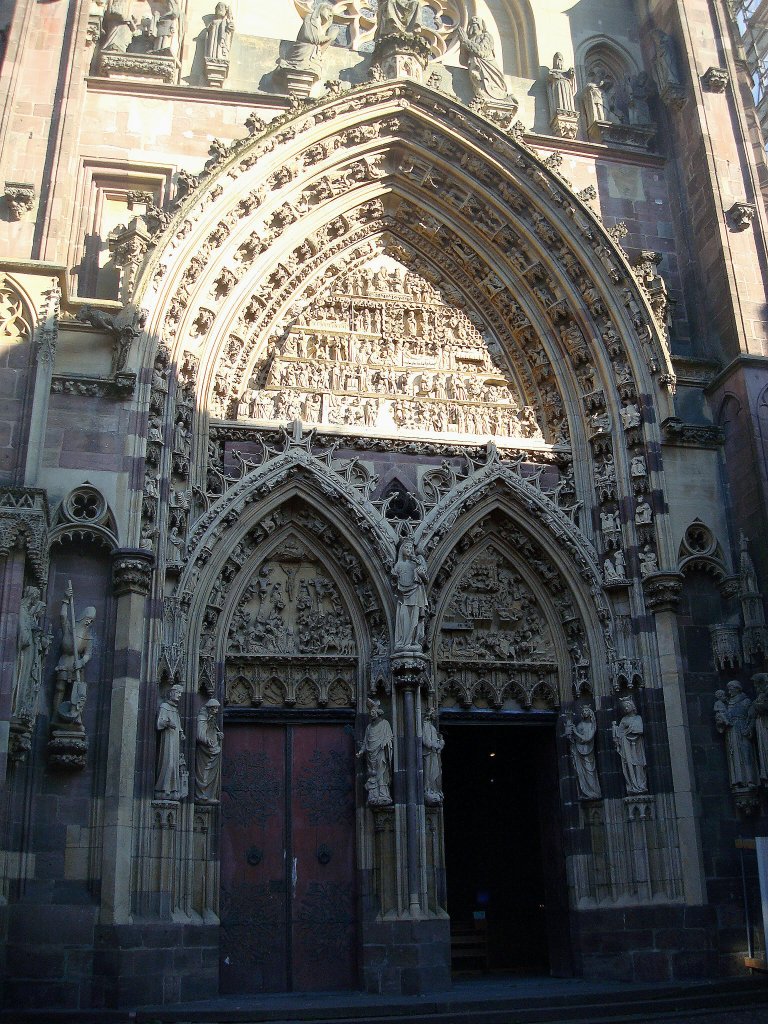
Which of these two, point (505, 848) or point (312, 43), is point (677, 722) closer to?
point (505, 848)

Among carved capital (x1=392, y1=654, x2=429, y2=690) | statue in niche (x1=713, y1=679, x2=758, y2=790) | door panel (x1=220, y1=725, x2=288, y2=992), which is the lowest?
door panel (x1=220, y1=725, x2=288, y2=992)

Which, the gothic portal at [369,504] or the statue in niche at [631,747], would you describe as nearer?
the gothic portal at [369,504]

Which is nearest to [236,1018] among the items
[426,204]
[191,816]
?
[191,816]

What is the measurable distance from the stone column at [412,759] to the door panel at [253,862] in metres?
1.56

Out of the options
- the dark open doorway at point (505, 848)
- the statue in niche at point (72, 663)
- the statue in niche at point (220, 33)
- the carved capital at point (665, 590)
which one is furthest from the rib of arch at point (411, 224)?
the dark open doorway at point (505, 848)

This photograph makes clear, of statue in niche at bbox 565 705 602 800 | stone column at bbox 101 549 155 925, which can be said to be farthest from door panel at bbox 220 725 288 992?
statue in niche at bbox 565 705 602 800

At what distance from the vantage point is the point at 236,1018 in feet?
34.2

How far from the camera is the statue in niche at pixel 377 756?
13.0 meters

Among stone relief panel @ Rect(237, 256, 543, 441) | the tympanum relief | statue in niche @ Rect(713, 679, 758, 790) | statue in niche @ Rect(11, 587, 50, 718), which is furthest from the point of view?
stone relief panel @ Rect(237, 256, 543, 441)

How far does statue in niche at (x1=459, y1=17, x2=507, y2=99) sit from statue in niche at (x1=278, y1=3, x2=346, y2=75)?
2115mm

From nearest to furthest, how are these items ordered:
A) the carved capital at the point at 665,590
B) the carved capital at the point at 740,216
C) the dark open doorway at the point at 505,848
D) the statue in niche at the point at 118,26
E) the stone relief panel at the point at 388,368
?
the carved capital at the point at 665,590
the dark open doorway at the point at 505,848
the stone relief panel at the point at 388,368
the statue in niche at the point at 118,26
the carved capital at the point at 740,216

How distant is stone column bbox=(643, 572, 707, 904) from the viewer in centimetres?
1298

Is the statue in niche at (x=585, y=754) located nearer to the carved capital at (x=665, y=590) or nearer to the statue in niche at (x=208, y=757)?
the carved capital at (x=665, y=590)

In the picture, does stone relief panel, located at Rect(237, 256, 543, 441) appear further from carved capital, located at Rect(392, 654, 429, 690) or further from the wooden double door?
the wooden double door
